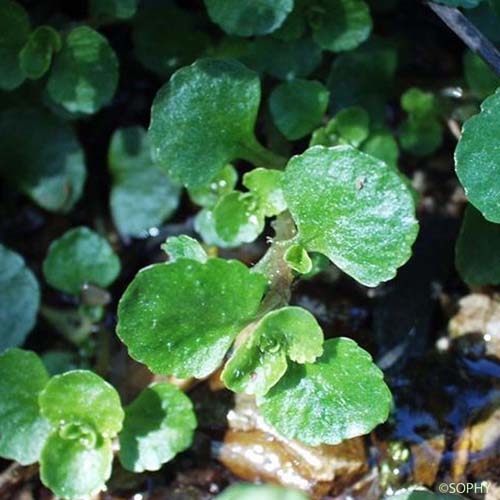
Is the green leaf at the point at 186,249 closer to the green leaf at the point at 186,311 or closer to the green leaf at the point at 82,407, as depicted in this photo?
the green leaf at the point at 186,311

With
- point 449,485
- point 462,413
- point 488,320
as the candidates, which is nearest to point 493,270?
point 488,320

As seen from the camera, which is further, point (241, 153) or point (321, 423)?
point (241, 153)

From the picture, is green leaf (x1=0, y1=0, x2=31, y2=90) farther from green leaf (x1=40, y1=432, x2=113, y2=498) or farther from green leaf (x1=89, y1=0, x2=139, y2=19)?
green leaf (x1=40, y1=432, x2=113, y2=498)

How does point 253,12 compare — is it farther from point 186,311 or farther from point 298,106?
point 186,311

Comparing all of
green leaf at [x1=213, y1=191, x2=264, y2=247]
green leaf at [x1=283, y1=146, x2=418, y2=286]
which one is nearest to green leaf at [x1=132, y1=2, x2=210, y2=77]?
green leaf at [x1=213, y1=191, x2=264, y2=247]

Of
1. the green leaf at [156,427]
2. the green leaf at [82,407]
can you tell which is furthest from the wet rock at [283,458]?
the green leaf at [82,407]

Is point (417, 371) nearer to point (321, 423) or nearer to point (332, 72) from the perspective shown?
point (321, 423)
